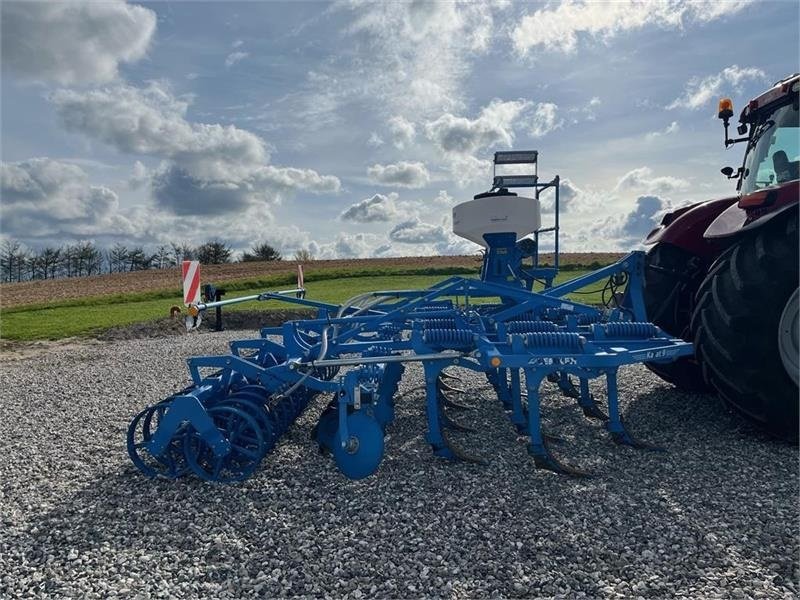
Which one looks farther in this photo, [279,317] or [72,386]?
[279,317]

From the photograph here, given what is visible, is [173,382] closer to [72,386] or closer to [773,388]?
[72,386]

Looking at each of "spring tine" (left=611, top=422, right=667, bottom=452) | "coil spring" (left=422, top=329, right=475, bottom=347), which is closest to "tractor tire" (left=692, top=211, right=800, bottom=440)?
"spring tine" (left=611, top=422, right=667, bottom=452)

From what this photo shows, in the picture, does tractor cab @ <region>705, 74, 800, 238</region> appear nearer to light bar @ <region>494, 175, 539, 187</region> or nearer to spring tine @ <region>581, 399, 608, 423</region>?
spring tine @ <region>581, 399, 608, 423</region>

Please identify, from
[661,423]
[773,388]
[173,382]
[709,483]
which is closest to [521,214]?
[661,423]

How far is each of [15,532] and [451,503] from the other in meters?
2.33

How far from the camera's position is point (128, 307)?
1695 centimetres

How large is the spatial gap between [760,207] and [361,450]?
2946mm

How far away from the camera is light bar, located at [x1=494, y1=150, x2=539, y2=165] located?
6738mm

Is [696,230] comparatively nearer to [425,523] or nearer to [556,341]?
[556,341]

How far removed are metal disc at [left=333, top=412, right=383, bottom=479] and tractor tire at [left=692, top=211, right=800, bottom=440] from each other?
224 cm

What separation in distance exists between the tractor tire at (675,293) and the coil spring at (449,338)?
229cm

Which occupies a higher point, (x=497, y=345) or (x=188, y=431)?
(x=497, y=345)

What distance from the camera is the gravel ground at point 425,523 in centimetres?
237

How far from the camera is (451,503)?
3.03 meters
